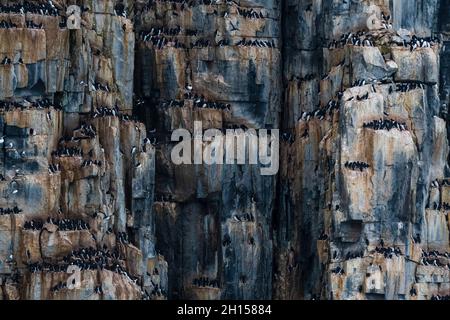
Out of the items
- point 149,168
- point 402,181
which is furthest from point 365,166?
Answer: point 149,168

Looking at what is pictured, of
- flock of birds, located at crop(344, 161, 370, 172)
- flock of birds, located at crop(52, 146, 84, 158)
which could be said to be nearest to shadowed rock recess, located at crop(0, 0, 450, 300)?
flock of birds, located at crop(52, 146, 84, 158)

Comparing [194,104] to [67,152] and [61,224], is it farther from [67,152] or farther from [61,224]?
[61,224]

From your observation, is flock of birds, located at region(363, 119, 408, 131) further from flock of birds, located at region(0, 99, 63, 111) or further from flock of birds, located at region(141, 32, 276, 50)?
flock of birds, located at region(0, 99, 63, 111)

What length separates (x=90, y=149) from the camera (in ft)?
486

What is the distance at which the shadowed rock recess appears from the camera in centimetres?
14688

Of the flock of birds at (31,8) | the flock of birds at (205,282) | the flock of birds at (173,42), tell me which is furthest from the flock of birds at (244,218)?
the flock of birds at (31,8)

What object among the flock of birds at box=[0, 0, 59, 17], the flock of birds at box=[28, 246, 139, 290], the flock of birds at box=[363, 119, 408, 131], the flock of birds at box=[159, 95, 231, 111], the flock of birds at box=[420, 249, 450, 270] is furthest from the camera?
the flock of birds at box=[159, 95, 231, 111]

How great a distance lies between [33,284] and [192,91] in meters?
17.3

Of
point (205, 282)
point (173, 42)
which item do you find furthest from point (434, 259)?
point (173, 42)

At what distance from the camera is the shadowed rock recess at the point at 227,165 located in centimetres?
14688

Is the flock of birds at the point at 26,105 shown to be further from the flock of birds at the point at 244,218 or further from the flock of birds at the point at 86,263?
the flock of birds at the point at 244,218

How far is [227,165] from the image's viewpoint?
15475 centimetres

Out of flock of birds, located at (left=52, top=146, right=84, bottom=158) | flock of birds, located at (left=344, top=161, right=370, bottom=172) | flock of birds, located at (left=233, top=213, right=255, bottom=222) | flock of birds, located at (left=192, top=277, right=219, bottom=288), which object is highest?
flock of birds, located at (left=52, top=146, right=84, bottom=158)

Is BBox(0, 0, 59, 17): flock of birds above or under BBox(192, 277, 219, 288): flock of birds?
above
